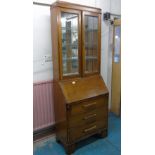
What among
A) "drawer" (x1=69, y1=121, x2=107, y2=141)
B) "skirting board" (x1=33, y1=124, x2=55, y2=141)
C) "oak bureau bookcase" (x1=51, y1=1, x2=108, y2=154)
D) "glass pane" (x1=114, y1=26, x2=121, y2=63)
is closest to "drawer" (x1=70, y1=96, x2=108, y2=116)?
"oak bureau bookcase" (x1=51, y1=1, x2=108, y2=154)

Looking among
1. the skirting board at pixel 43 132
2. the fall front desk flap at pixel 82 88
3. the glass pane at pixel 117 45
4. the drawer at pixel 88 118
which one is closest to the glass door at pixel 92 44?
the fall front desk flap at pixel 82 88

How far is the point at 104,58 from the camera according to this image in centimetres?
321

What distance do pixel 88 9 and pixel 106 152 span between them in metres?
1.94

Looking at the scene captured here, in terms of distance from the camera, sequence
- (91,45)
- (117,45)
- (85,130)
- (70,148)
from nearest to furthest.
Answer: (70,148)
(85,130)
(91,45)
(117,45)

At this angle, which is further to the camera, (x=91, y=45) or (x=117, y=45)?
(x=117, y=45)

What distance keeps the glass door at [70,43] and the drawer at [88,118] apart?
1.86ft

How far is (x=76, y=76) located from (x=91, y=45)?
1.84 ft

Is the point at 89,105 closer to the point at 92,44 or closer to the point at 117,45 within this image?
the point at 92,44

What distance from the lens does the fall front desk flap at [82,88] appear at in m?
2.12

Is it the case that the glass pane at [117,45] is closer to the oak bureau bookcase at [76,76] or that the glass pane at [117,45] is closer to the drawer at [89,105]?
the oak bureau bookcase at [76,76]

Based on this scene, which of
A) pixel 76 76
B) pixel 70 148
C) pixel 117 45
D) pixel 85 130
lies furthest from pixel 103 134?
pixel 117 45

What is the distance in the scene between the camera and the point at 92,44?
2.53 meters

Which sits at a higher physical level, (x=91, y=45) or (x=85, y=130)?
(x=91, y=45)
